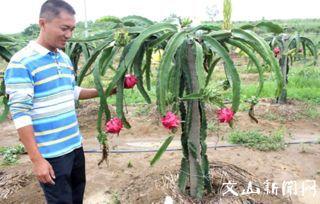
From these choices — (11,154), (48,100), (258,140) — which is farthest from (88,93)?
(258,140)

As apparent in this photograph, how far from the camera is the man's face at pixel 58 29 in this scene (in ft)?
6.93

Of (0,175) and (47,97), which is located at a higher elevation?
(47,97)

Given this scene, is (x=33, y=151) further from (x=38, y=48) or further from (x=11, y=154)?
(x=11, y=154)

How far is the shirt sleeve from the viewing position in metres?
2.01

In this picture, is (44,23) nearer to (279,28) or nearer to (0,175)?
(279,28)

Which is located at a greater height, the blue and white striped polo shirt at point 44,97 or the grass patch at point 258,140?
the blue and white striped polo shirt at point 44,97

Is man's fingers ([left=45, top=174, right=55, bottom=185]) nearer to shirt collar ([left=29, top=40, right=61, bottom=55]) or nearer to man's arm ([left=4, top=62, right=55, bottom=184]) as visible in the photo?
man's arm ([left=4, top=62, right=55, bottom=184])

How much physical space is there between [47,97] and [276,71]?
1298 mm

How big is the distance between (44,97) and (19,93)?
0.18 meters

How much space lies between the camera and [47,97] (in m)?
2.18

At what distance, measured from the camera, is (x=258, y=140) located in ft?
14.1

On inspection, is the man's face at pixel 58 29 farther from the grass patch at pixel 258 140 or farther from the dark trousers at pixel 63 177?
the grass patch at pixel 258 140

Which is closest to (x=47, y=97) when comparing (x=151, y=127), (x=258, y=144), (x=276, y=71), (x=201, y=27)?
(x=201, y=27)

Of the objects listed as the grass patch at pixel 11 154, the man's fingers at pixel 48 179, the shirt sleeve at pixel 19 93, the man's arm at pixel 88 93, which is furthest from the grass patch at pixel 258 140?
the shirt sleeve at pixel 19 93
